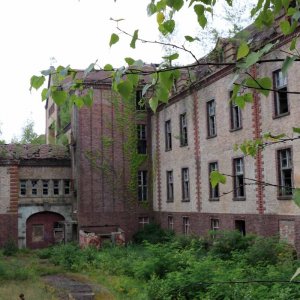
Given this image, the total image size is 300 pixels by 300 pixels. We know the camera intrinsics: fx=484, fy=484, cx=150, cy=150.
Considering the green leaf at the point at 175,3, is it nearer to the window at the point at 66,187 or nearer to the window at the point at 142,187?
the window at the point at 142,187

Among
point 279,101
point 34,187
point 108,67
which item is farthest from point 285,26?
point 34,187

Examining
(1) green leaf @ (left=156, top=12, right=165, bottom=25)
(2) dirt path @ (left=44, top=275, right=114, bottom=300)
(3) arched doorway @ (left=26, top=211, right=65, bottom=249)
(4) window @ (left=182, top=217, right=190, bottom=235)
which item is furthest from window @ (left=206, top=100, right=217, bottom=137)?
(1) green leaf @ (left=156, top=12, right=165, bottom=25)

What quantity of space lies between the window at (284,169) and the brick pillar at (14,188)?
58.6 feet

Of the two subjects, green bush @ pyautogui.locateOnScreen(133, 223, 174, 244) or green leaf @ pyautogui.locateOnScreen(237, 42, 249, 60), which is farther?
green bush @ pyautogui.locateOnScreen(133, 223, 174, 244)

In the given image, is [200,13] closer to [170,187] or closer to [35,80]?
[35,80]

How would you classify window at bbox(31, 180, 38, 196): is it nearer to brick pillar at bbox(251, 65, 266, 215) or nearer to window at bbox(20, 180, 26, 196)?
window at bbox(20, 180, 26, 196)

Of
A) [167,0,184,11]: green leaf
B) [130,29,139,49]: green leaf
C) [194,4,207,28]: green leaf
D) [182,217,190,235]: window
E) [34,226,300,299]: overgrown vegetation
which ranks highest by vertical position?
[167,0,184,11]: green leaf

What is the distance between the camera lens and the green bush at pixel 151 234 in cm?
2950

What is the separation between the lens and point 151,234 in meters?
30.5

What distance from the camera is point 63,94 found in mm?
2529

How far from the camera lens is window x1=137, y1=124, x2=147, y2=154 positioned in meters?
33.0

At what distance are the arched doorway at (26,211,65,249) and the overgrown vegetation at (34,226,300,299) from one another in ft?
15.2

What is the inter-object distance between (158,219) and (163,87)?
30.0 metres

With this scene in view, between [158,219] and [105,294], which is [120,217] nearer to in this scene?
[158,219]
